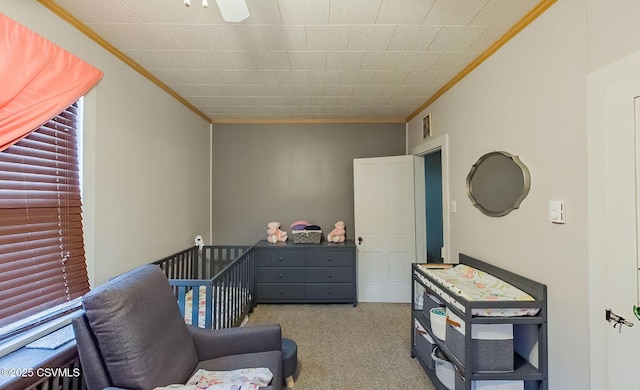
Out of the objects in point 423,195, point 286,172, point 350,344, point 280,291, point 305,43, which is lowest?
point 350,344

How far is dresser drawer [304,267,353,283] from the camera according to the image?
3.41m

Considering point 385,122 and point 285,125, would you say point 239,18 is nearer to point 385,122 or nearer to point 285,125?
point 285,125

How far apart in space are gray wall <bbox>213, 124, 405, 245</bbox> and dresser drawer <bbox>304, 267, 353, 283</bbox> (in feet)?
2.12

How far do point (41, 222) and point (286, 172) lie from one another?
273 centimetres

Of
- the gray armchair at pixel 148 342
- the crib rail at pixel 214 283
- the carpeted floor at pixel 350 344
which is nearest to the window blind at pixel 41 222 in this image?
the gray armchair at pixel 148 342

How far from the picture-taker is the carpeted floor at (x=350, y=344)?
2.04m

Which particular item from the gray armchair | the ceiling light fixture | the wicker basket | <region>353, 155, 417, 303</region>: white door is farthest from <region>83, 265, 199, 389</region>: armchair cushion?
<region>353, 155, 417, 303</region>: white door

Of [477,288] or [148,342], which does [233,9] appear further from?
[477,288]

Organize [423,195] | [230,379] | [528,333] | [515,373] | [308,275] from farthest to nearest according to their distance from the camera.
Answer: [423,195]
[308,275]
[528,333]
[515,373]
[230,379]

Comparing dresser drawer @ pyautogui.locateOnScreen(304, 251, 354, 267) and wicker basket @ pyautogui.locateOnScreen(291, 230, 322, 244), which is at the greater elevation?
wicker basket @ pyautogui.locateOnScreen(291, 230, 322, 244)

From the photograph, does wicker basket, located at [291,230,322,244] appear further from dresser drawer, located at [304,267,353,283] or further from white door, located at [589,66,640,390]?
white door, located at [589,66,640,390]

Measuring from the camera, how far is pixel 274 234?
371cm

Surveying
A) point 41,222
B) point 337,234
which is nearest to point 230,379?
point 41,222

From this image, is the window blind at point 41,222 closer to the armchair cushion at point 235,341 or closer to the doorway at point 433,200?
the armchair cushion at point 235,341
